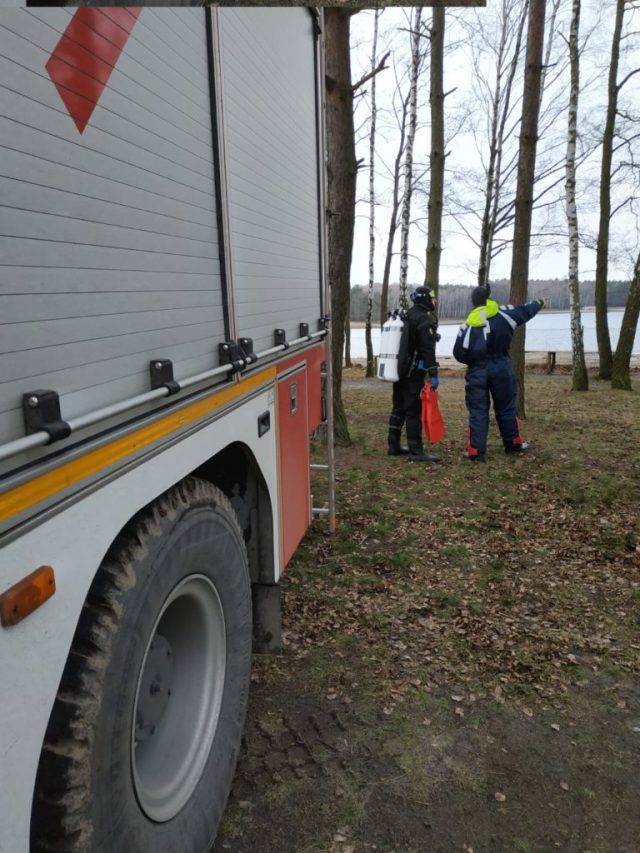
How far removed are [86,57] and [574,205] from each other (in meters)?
14.0

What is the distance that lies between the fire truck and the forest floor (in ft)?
1.74

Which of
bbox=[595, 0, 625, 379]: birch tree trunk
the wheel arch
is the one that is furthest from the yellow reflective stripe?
bbox=[595, 0, 625, 379]: birch tree trunk

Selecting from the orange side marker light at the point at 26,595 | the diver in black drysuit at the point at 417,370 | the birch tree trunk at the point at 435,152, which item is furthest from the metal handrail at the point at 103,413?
the birch tree trunk at the point at 435,152

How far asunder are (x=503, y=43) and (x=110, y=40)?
87.9 feet

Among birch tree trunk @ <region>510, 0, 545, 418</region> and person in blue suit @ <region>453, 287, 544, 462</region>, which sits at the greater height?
birch tree trunk @ <region>510, 0, 545, 418</region>

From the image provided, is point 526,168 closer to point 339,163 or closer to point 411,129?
point 339,163

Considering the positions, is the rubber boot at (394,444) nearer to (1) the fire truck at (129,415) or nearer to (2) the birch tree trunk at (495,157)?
(1) the fire truck at (129,415)

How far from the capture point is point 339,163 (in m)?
7.21

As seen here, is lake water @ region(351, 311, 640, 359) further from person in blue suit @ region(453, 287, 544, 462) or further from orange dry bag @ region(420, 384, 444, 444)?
orange dry bag @ region(420, 384, 444, 444)

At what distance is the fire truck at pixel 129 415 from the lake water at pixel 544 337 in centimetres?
2128

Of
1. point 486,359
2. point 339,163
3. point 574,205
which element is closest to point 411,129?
point 574,205

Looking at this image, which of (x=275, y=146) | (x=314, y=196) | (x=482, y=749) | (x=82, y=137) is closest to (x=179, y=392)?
(x=82, y=137)

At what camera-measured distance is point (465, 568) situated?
14.6 feet

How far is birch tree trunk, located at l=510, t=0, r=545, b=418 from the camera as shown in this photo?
848 cm
